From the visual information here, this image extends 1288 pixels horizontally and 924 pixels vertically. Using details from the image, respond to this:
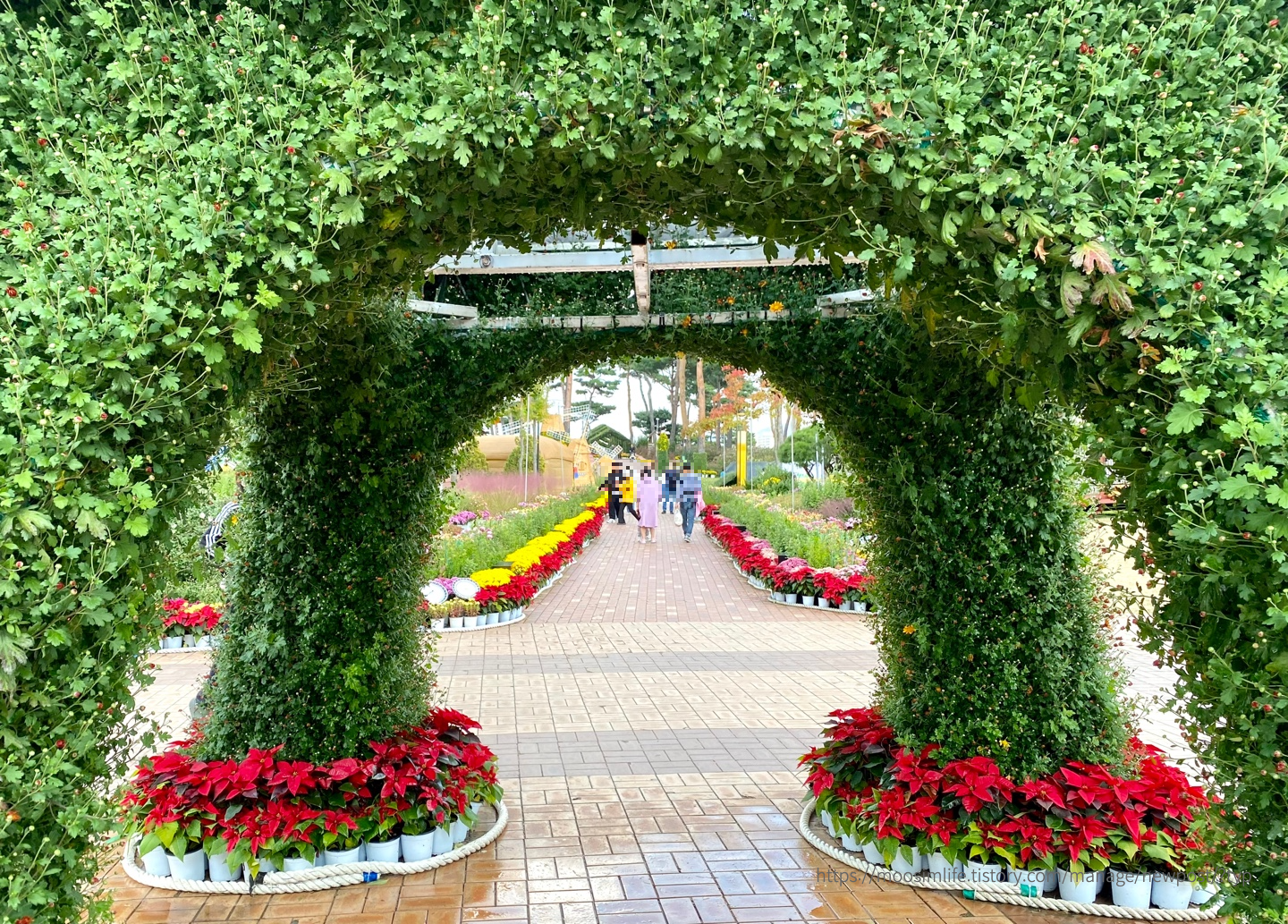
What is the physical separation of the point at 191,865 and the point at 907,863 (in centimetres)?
313

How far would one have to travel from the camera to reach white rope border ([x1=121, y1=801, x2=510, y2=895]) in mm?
3822

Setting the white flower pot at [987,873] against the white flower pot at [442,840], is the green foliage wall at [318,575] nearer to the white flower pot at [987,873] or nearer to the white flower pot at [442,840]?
the white flower pot at [442,840]

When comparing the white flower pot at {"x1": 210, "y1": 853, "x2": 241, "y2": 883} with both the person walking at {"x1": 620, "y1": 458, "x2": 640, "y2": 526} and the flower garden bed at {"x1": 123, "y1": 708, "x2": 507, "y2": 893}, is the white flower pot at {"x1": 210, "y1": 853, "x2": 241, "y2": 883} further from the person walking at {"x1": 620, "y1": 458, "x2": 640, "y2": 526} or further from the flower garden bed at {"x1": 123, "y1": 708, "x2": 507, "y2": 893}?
the person walking at {"x1": 620, "y1": 458, "x2": 640, "y2": 526}

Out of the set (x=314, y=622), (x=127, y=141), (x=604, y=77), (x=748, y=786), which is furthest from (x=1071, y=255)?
(x=748, y=786)

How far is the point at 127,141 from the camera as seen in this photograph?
97.1 inches

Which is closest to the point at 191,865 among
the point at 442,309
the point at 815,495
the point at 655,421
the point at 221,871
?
the point at 221,871

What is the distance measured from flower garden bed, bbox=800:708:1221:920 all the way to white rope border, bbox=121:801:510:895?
2.03m

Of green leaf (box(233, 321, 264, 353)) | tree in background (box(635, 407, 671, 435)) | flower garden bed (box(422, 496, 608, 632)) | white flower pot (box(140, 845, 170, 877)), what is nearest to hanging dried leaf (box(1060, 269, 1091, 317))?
green leaf (box(233, 321, 264, 353))

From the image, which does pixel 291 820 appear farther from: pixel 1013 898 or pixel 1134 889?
pixel 1134 889

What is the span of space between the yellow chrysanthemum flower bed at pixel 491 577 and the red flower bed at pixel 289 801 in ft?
20.8

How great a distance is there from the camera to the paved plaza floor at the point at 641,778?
146 inches

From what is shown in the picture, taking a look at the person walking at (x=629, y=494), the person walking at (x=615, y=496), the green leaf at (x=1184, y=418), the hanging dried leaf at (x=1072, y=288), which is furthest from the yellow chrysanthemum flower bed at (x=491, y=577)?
the person walking at (x=629, y=494)

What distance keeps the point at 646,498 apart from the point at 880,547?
1505cm

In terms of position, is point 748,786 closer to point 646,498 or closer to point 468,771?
point 468,771
